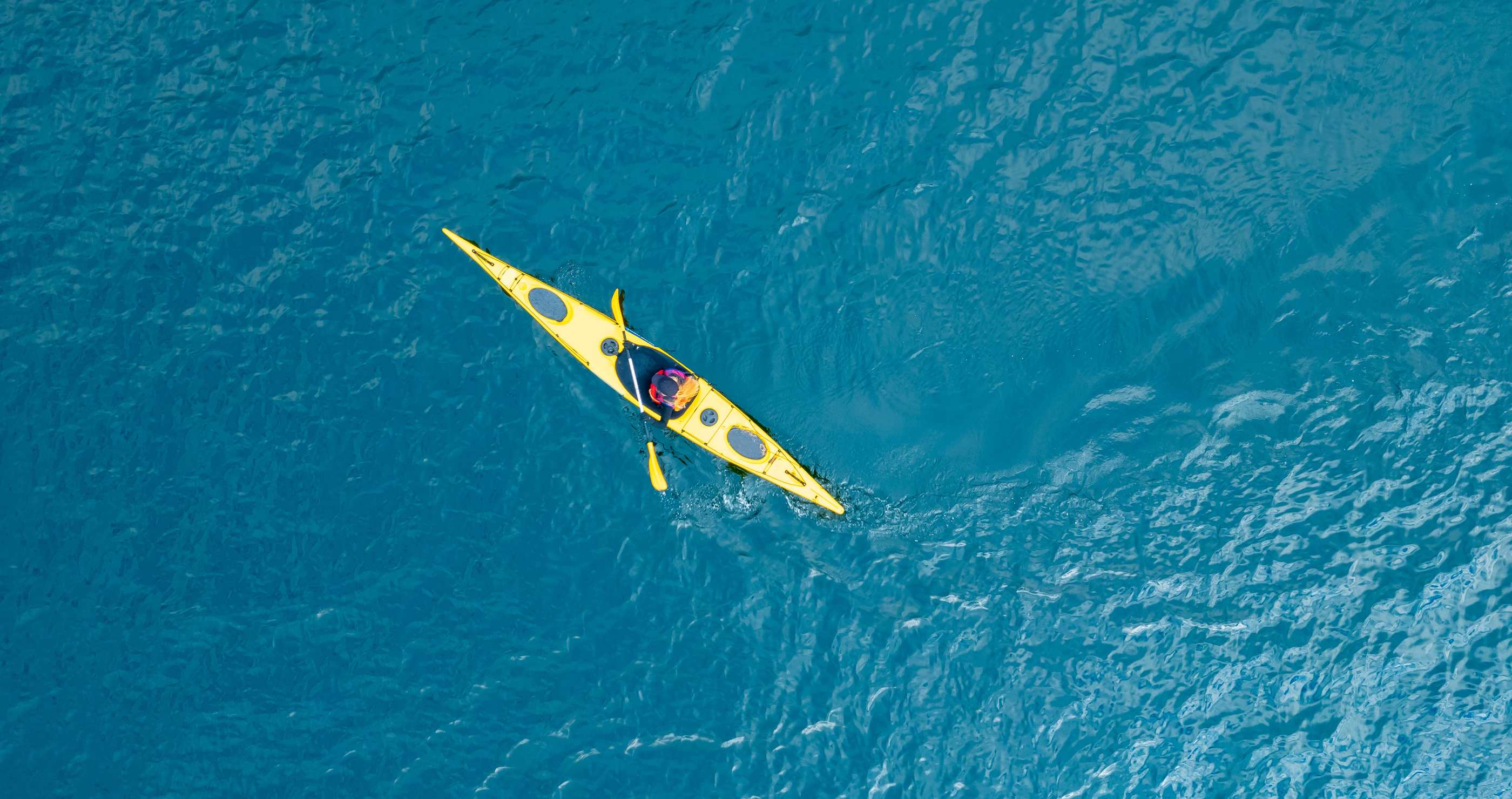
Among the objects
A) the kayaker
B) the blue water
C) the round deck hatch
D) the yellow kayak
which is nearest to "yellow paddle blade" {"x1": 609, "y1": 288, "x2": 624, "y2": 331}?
the yellow kayak

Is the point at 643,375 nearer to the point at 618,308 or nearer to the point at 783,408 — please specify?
the point at 618,308

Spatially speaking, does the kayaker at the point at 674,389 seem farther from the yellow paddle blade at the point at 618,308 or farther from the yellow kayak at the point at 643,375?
the yellow paddle blade at the point at 618,308

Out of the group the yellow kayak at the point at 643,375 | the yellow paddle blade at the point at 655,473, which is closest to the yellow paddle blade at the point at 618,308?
the yellow kayak at the point at 643,375

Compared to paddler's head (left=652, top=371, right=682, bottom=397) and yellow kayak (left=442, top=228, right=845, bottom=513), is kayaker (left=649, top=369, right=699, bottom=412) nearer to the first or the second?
paddler's head (left=652, top=371, right=682, bottom=397)

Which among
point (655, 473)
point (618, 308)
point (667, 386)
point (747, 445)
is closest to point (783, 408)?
point (747, 445)

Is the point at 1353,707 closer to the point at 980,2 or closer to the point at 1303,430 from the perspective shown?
the point at 1303,430

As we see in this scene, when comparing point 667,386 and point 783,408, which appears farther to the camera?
point 783,408
